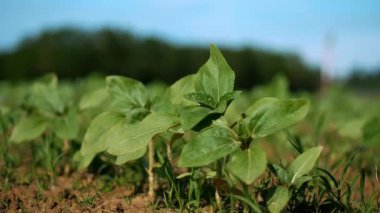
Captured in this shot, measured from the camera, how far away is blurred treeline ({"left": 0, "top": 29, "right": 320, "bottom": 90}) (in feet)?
88.3

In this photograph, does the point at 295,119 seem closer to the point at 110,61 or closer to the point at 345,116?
the point at 345,116

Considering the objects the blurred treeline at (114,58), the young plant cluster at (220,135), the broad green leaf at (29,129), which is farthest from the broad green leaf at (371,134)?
the blurred treeline at (114,58)

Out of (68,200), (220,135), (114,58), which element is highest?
(220,135)

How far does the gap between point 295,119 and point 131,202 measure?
0.74 m

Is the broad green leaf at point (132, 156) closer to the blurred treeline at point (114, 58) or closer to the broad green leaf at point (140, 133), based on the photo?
the broad green leaf at point (140, 133)

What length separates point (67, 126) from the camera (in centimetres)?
220

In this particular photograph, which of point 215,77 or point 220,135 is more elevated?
point 215,77

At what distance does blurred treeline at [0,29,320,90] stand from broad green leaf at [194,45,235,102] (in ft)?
78.5

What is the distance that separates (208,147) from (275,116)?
22 centimetres

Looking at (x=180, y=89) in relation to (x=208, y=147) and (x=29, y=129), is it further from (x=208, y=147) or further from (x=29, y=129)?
(x=29, y=129)

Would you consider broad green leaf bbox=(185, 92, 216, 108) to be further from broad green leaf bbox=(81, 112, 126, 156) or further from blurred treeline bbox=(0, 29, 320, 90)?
blurred treeline bbox=(0, 29, 320, 90)

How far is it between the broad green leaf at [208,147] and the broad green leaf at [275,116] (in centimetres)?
8

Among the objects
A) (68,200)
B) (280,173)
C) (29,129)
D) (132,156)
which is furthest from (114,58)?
(280,173)

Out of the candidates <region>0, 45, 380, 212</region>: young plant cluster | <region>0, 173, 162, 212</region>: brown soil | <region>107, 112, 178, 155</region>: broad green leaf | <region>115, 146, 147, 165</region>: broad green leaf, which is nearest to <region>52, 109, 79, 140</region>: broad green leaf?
<region>0, 45, 380, 212</region>: young plant cluster
